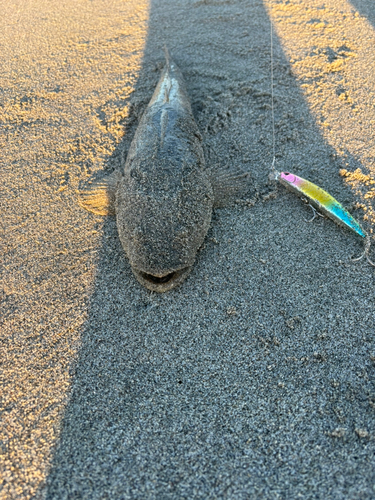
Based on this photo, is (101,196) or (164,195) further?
(101,196)

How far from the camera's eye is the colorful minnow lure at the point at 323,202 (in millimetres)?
2693

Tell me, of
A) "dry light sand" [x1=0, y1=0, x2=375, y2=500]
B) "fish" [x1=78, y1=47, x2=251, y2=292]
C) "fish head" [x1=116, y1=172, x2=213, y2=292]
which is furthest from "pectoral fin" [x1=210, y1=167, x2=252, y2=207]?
"fish head" [x1=116, y1=172, x2=213, y2=292]

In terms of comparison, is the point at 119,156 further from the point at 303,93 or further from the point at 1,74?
the point at 1,74

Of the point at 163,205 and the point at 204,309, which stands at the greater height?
the point at 163,205

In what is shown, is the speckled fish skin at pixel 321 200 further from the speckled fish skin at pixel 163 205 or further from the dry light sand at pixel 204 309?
the speckled fish skin at pixel 163 205

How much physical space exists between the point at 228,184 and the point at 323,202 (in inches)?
33.0

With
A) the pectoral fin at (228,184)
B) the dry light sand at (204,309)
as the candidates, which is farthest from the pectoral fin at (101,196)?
the pectoral fin at (228,184)

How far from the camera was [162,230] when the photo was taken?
2422mm

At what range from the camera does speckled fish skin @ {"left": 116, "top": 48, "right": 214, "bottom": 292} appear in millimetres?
2412

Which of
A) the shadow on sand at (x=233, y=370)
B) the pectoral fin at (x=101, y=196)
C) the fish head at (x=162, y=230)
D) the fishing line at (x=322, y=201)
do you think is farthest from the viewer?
the pectoral fin at (x=101, y=196)

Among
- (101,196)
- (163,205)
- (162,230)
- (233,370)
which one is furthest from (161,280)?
(101,196)

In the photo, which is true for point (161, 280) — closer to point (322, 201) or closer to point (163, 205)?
point (163, 205)

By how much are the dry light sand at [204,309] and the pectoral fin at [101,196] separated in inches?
4.0

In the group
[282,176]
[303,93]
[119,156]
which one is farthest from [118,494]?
[303,93]
